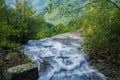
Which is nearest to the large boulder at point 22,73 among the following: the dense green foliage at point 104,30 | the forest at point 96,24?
the forest at point 96,24

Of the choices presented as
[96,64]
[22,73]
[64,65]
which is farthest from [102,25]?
[22,73]

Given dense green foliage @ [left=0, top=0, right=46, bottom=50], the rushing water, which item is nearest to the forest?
the rushing water

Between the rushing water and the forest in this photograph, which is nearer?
the forest

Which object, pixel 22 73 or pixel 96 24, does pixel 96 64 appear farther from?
pixel 22 73

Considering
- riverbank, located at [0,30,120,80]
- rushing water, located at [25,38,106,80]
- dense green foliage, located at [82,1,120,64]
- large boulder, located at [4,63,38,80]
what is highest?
dense green foliage, located at [82,1,120,64]

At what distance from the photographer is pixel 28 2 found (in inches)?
825

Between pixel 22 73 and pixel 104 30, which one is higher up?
pixel 104 30

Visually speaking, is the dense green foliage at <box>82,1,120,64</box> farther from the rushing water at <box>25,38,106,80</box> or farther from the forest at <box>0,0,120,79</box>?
the rushing water at <box>25,38,106,80</box>

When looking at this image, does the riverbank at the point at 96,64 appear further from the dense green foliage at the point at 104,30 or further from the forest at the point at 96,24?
the dense green foliage at the point at 104,30

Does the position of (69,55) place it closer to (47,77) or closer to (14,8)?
(47,77)

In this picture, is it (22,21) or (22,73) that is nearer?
(22,73)

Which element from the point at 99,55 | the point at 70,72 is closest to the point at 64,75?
the point at 70,72

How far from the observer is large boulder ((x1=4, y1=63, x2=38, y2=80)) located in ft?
34.4

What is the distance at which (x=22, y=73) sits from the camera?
1073 cm
